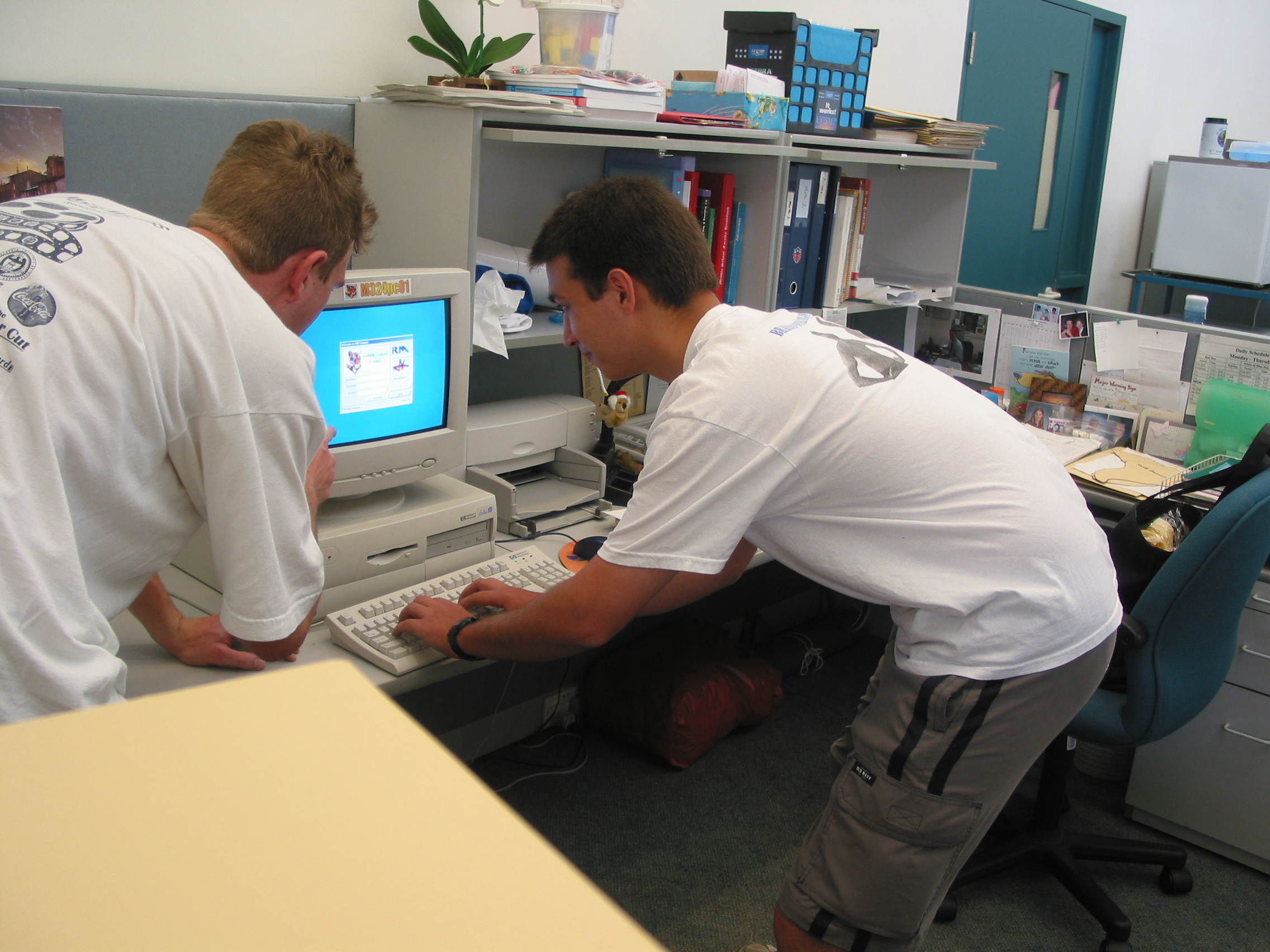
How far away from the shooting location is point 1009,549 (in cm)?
122

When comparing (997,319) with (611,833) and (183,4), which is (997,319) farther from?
(183,4)

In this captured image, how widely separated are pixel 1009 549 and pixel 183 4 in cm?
163

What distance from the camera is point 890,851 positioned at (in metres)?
1.30

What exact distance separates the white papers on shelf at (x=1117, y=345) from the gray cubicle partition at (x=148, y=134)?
2.02 meters

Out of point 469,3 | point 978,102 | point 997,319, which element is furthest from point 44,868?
point 978,102

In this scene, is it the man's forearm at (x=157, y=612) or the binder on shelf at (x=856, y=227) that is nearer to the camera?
the man's forearm at (x=157, y=612)

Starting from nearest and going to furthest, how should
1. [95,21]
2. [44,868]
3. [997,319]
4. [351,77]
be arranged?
[44,868]
[95,21]
[351,77]
[997,319]

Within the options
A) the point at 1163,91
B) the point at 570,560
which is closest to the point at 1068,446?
the point at 570,560

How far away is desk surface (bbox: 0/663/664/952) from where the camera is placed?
25 centimetres

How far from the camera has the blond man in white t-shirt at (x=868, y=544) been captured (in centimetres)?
121

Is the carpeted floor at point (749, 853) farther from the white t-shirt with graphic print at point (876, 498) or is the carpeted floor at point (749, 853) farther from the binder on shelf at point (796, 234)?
the binder on shelf at point (796, 234)

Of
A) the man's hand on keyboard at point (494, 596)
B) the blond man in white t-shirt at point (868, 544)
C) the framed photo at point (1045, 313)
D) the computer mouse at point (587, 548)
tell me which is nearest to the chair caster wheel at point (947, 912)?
the blond man in white t-shirt at point (868, 544)

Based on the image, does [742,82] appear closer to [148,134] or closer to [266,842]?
[148,134]

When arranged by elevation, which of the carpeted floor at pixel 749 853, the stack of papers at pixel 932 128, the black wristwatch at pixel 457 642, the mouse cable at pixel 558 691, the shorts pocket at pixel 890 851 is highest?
the stack of papers at pixel 932 128
